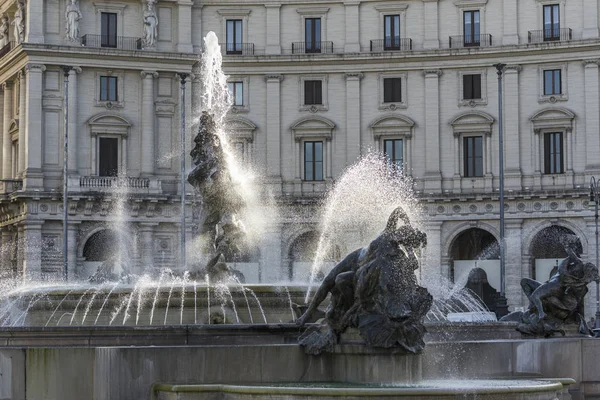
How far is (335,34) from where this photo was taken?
230 ft

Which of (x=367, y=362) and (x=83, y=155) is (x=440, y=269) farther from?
(x=367, y=362)

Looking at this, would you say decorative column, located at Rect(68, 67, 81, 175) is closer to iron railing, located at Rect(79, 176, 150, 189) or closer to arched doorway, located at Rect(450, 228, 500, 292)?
iron railing, located at Rect(79, 176, 150, 189)

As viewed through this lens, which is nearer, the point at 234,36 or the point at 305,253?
the point at 305,253

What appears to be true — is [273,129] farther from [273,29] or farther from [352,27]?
[352,27]

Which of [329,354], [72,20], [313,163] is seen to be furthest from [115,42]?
[329,354]

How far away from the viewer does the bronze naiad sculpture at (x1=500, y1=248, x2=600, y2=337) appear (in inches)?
856

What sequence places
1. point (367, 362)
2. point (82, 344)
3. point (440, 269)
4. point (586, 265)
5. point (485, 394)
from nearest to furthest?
point (485, 394) < point (367, 362) < point (82, 344) < point (586, 265) < point (440, 269)

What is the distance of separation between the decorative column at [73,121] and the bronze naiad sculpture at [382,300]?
5030cm

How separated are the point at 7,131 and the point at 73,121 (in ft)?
18.5

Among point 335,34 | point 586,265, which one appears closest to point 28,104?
point 335,34

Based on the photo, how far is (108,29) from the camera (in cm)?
6906

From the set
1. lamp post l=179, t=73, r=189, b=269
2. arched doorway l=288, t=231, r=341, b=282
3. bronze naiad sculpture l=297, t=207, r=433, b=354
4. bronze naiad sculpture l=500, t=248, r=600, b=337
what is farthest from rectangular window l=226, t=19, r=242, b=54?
bronze naiad sculpture l=297, t=207, r=433, b=354

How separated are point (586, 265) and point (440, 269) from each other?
45014 mm

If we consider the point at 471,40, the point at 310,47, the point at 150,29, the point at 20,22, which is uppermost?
the point at 20,22
